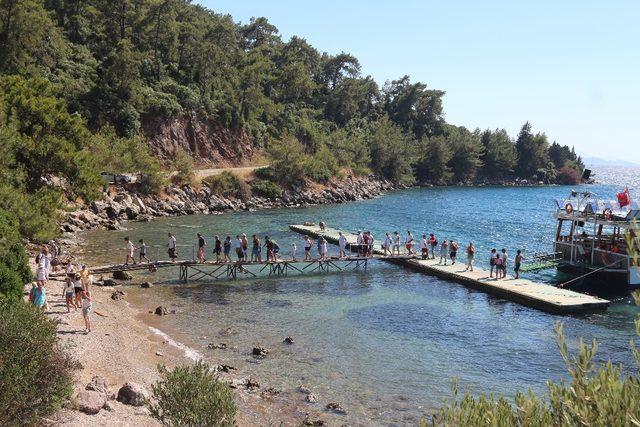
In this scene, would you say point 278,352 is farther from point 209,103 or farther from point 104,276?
point 209,103

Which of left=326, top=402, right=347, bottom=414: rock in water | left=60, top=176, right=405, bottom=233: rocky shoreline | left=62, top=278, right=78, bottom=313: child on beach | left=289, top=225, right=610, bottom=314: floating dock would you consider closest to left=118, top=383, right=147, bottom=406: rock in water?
left=326, top=402, right=347, bottom=414: rock in water

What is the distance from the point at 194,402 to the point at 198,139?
6993 centimetres

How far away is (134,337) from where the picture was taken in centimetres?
2081

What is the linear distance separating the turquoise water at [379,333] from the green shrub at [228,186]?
26.7 metres

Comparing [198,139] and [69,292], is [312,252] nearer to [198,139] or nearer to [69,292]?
[69,292]

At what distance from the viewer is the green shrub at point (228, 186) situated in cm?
6800

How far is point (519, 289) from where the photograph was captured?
96.7 ft

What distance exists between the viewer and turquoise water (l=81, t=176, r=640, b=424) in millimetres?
18203

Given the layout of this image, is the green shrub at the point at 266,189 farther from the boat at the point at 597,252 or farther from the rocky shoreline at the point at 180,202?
the boat at the point at 597,252

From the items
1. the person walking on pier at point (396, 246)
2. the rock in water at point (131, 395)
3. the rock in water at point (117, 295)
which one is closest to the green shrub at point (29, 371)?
the rock in water at point (131, 395)

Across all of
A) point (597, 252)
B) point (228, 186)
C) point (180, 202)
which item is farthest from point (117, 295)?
point (228, 186)

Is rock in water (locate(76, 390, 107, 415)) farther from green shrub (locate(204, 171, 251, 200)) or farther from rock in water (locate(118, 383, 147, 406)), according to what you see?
green shrub (locate(204, 171, 251, 200))

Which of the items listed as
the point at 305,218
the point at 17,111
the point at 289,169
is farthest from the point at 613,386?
the point at 289,169

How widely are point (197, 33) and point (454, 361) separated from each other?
75.5 m
